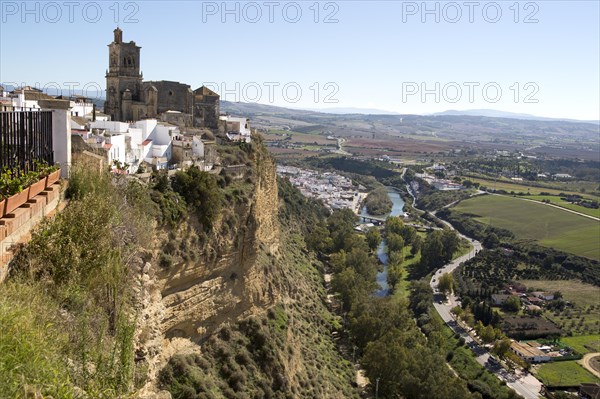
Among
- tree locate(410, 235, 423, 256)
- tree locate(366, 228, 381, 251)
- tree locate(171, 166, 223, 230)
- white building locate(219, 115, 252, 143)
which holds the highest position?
white building locate(219, 115, 252, 143)

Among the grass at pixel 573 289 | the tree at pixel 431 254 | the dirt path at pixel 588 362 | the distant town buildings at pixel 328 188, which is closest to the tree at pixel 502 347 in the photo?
the dirt path at pixel 588 362

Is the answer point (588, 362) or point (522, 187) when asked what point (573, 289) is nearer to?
point (588, 362)

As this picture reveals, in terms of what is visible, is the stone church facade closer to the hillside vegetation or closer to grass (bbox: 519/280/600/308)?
the hillside vegetation

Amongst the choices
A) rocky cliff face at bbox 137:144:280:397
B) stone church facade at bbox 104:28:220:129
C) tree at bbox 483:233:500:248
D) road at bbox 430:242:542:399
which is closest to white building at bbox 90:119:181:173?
rocky cliff face at bbox 137:144:280:397

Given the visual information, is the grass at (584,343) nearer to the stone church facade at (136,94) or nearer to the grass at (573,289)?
the grass at (573,289)

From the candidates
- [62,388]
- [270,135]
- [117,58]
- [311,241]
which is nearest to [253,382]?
[62,388]

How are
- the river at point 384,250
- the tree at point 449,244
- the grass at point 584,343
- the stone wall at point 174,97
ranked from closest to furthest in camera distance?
1. the stone wall at point 174,97
2. the grass at point 584,343
3. the river at point 384,250
4. the tree at point 449,244
